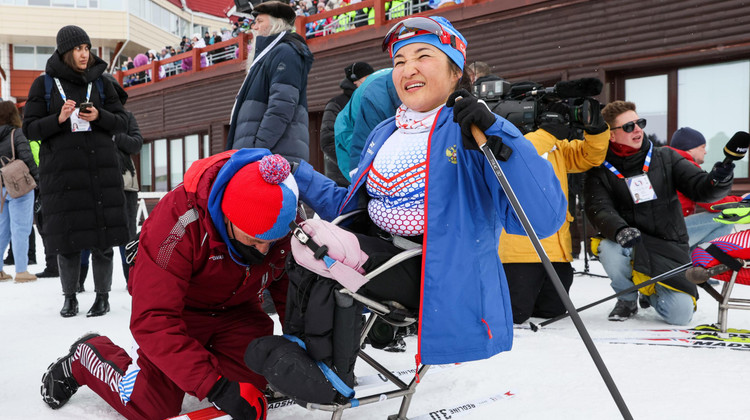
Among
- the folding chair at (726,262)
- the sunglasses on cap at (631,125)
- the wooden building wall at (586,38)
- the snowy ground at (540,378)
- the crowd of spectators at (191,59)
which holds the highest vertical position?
the crowd of spectators at (191,59)

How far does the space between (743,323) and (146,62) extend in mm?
18861

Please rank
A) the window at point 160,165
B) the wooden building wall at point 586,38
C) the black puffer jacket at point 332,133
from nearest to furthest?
the black puffer jacket at point 332,133 → the wooden building wall at point 586,38 → the window at point 160,165

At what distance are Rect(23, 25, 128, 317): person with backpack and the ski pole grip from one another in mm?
3097

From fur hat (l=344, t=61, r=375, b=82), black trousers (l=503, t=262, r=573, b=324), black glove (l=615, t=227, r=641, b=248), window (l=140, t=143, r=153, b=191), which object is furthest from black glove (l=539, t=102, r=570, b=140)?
window (l=140, t=143, r=153, b=191)

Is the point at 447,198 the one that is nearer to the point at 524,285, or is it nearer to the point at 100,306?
the point at 524,285

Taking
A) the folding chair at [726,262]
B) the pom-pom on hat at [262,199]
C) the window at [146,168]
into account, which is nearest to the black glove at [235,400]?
the pom-pom on hat at [262,199]

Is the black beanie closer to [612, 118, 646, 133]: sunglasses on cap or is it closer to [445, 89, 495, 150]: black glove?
[445, 89, 495, 150]: black glove

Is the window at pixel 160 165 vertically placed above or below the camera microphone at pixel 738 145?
above

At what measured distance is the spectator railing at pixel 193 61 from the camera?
44.9 feet

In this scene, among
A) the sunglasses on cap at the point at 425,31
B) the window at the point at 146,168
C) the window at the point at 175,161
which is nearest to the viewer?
the sunglasses on cap at the point at 425,31

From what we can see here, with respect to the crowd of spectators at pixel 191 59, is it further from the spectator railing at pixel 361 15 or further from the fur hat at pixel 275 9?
the fur hat at pixel 275 9

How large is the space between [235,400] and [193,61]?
14.7 m

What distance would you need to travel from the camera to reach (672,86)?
25.0ft

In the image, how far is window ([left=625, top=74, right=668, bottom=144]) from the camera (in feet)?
25.5
